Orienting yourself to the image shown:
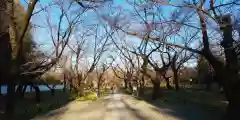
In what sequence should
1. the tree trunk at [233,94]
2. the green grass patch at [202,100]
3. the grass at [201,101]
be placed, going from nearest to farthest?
the tree trunk at [233,94] < the grass at [201,101] < the green grass patch at [202,100]

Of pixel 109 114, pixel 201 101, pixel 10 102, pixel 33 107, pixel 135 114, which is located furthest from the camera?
pixel 33 107

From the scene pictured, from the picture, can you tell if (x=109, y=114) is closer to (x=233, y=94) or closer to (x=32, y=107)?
(x=233, y=94)

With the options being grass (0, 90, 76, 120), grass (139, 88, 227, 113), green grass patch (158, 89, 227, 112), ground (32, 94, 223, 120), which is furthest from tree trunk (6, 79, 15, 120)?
green grass patch (158, 89, 227, 112)

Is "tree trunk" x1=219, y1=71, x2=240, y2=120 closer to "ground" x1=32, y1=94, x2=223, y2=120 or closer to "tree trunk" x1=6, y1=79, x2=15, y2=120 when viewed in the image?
"ground" x1=32, y1=94, x2=223, y2=120

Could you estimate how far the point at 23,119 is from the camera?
66.1ft

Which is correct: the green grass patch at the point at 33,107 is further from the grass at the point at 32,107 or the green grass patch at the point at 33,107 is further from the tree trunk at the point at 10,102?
the tree trunk at the point at 10,102

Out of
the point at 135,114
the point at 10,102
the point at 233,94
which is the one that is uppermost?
the point at 10,102

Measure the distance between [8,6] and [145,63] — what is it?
23.9 meters

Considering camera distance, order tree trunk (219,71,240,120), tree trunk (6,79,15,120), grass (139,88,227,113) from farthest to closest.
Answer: grass (139,88,227,113)
tree trunk (219,71,240,120)
tree trunk (6,79,15,120)

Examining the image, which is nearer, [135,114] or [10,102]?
[10,102]

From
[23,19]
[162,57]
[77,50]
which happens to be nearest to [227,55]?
[23,19]

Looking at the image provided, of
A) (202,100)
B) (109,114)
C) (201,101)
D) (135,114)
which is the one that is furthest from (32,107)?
(202,100)

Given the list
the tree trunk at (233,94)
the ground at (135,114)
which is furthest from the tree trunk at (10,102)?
the ground at (135,114)

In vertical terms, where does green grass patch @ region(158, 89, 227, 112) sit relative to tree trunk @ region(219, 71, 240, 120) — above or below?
below
